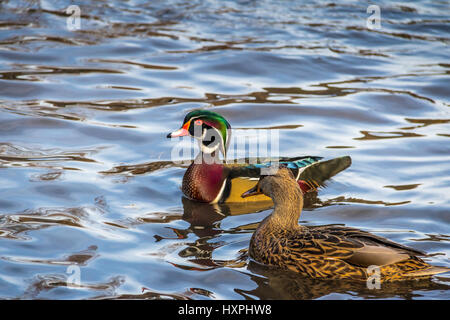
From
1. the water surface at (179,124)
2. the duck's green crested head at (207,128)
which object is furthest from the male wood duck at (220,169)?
the water surface at (179,124)

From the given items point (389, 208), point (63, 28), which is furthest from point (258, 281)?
point (63, 28)

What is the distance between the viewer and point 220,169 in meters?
8.20

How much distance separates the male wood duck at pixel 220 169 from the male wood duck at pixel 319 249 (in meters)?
1.37

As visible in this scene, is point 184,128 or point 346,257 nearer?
point 346,257

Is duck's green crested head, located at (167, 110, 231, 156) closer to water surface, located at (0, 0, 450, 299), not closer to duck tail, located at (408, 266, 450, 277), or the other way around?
water surface, located at (0, 0, 450, 299)

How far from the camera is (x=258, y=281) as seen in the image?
603 cm

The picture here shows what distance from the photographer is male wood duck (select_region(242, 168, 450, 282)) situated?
577 centimetres

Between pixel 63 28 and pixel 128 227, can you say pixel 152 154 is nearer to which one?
pixel 128 227

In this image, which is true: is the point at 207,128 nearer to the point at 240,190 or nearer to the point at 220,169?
the point at 220,169

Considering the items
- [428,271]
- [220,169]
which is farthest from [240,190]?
[428,271]

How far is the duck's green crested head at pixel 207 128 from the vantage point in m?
8.30

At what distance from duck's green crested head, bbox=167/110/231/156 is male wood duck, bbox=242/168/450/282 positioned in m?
1.76
